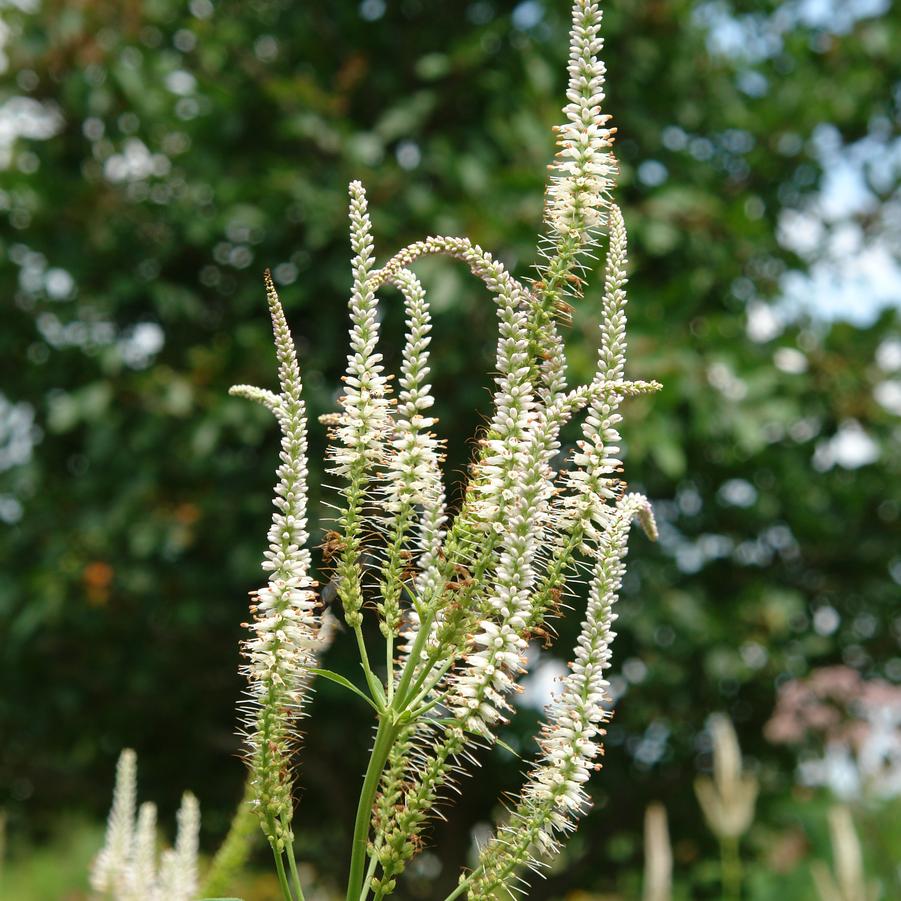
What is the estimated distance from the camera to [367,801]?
4.08ft

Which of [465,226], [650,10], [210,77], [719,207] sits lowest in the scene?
[465,226]

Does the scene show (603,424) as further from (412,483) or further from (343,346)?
(343,346)

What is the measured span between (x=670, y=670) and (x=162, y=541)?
2.16m

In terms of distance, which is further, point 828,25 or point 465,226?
point 828,25

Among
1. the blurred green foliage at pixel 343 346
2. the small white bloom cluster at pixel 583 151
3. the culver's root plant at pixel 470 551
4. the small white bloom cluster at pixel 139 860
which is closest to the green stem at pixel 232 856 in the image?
the small white bloom cluster at pixel 139 860

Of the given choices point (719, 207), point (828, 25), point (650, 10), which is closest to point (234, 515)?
point (719, 207)

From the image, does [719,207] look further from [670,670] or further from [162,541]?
[162,541]

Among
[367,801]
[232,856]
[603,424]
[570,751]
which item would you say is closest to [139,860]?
[232,856]

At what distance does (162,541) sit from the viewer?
178 inches

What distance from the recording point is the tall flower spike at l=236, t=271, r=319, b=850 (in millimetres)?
1242

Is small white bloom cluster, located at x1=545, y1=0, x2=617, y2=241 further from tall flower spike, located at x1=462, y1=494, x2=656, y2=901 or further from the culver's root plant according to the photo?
tall flower spike, located at x1=462, y1=494, x2=656, y2=901

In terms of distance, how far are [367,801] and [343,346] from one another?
3671mm

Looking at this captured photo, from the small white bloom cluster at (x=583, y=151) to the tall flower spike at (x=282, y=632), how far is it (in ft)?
1.12

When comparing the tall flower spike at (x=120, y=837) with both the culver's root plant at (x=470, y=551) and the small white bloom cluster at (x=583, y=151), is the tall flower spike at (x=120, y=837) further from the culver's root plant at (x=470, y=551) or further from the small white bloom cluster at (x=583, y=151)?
the small white bloom cluster at (x=583, y=151)
